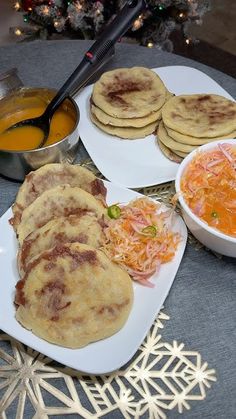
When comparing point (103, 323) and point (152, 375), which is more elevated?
point (103, 323)

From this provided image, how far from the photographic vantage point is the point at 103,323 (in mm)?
1762

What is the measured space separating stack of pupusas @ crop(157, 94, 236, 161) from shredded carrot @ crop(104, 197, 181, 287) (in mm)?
439

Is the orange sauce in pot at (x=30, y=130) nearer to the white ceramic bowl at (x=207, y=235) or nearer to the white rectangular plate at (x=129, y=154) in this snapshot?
the white rectangular plate at (x=129, y=154)

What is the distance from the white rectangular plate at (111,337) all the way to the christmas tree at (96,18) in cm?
261

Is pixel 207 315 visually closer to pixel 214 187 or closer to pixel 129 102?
pixel 214 187

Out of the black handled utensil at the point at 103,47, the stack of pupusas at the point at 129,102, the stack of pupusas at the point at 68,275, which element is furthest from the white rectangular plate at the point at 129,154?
the stack of pupusas at the point at 68,275

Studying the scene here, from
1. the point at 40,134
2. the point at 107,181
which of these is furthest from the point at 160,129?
the point at 40,134

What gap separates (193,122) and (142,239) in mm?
812

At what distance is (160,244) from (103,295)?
41 cm

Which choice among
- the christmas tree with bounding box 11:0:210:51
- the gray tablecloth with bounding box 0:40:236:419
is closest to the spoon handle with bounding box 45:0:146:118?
the gray tablecloth with bounding box 0:40:236:419

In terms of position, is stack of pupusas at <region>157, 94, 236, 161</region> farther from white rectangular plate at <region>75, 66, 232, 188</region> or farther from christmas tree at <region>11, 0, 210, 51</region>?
christmas tree at <region>11, 0, 210, 51</region>

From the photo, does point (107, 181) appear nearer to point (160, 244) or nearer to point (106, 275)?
point (160, 244)

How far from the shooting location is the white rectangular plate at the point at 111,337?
1720 mm

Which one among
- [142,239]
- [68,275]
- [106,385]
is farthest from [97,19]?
[106,385]
